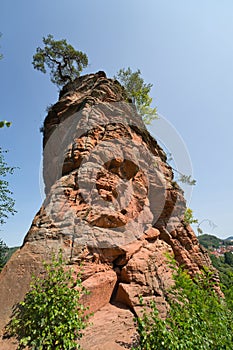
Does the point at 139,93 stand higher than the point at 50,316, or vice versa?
the point at 139,93

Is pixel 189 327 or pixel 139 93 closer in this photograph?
pixel 189 327

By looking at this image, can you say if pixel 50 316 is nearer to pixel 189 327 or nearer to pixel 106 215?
pixel 189 327

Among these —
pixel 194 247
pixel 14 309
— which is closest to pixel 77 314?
pixel 14 309

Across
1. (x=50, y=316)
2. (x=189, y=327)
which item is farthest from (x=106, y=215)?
(x=189, y=327)

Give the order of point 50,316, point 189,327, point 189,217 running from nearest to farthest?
point 50,316 → point 189,327 → point 189,217

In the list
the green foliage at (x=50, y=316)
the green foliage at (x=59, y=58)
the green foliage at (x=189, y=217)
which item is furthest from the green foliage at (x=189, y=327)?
the green foliage at (x=59, y=58)

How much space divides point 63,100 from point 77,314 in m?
8.18

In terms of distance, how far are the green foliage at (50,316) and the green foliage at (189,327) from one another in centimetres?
122

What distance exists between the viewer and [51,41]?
12922 mm

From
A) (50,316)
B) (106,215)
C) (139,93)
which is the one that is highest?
(139,93)

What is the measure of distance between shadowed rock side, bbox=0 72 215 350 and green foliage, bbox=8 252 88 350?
37 centimetres

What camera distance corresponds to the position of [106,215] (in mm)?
5805

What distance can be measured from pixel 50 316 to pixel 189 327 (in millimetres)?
2543

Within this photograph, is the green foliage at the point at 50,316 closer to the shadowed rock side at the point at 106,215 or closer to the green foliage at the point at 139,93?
the shadowed rock side at the point at 106,215
